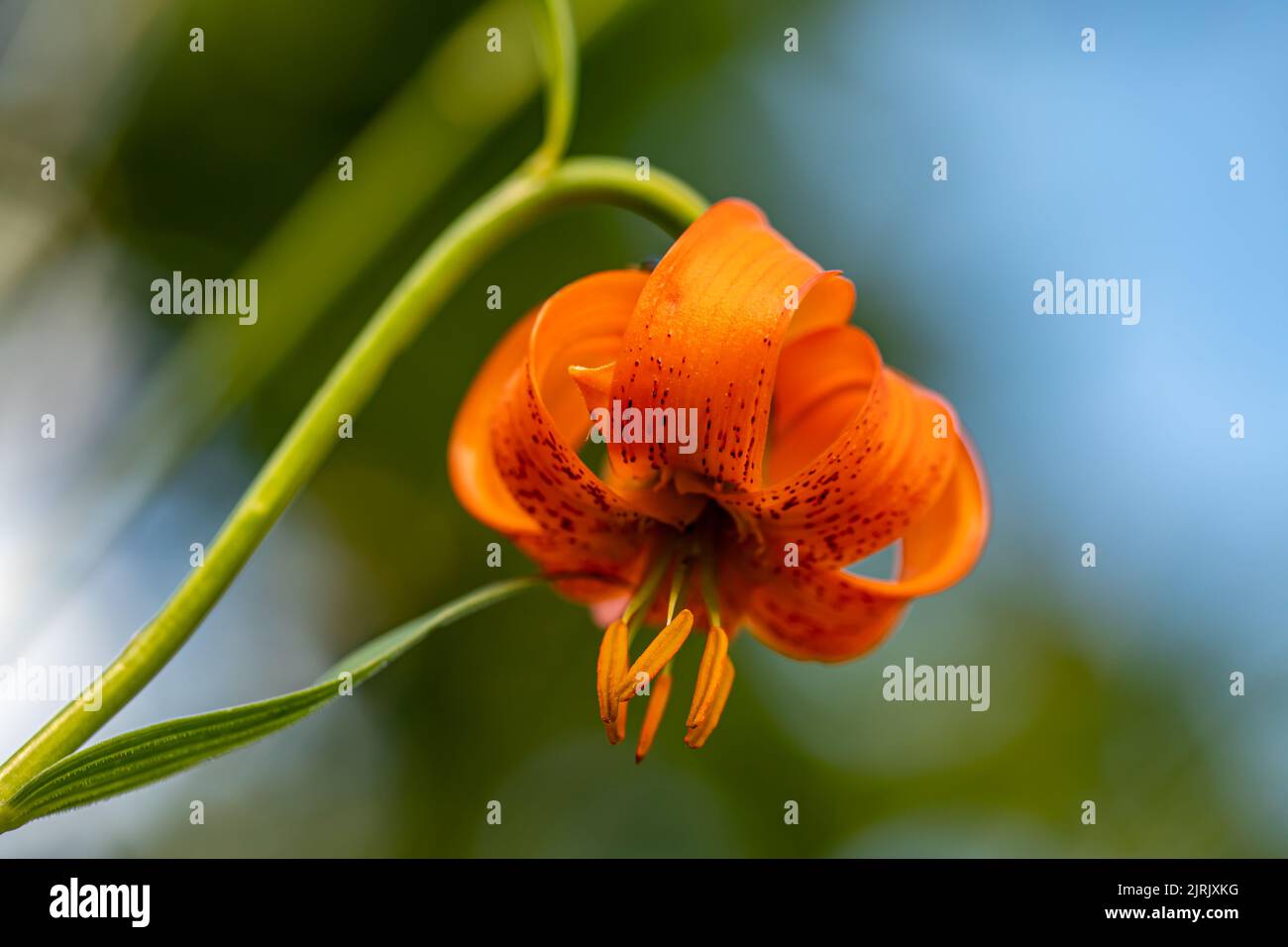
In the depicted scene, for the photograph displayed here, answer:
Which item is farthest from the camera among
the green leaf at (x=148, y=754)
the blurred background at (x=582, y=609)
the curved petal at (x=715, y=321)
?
the blurred background at (x=582, y=609)

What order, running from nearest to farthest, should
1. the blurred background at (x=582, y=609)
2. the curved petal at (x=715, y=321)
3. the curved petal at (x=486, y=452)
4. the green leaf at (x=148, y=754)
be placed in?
the green leaf at (x=148, y=754) < the curved petal at (x=715, y=321) < the curved petal at (x=486, y=452) < the blurred background at (x=582, y=609)

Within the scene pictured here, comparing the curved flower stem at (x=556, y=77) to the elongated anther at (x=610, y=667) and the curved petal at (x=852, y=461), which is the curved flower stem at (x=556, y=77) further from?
the elongated anther at (x=610, y=667)

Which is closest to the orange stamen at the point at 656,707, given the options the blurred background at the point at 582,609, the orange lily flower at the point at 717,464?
the orange lily flower at the point at 717,464

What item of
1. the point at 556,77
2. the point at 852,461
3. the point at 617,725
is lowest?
the point at 617,725

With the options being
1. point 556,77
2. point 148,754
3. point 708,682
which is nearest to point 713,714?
point 708,682

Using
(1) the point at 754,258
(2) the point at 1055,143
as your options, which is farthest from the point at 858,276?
(1) the point at 754,258

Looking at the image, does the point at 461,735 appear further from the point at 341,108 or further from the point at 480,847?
the point at 341,108

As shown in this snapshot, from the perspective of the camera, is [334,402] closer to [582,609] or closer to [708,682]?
[708,682]
